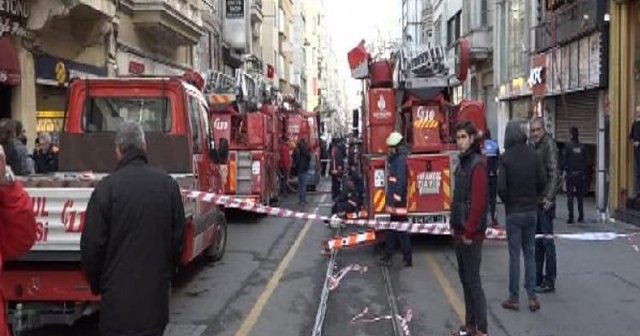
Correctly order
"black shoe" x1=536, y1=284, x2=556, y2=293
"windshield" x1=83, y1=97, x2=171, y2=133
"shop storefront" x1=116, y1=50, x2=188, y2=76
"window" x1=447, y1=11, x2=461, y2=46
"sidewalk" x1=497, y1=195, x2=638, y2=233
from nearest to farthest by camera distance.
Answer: "black shoe" x1=536, y1=284, x2=556, y2=293 → "windshield" x1=83, y1=97, x2=171, y2=133 → "sidewalk" x1=497, y1=195, x2=638, y2=233 → "shop storefront" x1=116, y1=50, x2=188, y2=76 → "window" x1=447, y1=11, x2=461, y2=46

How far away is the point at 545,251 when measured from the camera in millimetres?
9633

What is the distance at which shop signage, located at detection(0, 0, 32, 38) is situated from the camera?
52.3ft

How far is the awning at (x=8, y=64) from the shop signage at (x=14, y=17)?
291 mm

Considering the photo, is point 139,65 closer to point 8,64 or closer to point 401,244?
point 8,64

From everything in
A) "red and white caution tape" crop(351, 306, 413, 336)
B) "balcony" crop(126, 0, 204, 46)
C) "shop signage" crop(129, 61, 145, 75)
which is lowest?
"red and white caution tape" crop(351, 306, 413, 336)

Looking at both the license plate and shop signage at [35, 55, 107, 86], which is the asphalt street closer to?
the license plate

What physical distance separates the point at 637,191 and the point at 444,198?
17.1 ft

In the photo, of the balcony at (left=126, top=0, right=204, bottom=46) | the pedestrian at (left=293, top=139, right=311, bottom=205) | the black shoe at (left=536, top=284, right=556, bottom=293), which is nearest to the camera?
the black shoe at (left=536, top=284, right=556, bottom=293)

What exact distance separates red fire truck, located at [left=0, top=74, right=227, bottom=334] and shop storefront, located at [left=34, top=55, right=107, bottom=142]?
764 cm

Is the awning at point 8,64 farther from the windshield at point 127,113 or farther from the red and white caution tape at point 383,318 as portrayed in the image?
the red and white caution tape at point 383,318

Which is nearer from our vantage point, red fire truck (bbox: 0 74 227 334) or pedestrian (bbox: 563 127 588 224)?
red fire truck (bbox: 0 74 227 334)

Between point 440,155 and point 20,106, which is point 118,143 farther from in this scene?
point 20,106

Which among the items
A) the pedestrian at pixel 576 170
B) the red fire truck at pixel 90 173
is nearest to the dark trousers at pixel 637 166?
the pedestrian at pixel 576 170

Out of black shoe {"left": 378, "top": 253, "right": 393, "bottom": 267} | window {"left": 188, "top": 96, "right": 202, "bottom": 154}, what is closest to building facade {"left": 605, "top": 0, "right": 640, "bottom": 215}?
black shoe {"left": 378, "top": 253, "right": 393, "bottom": 267}
